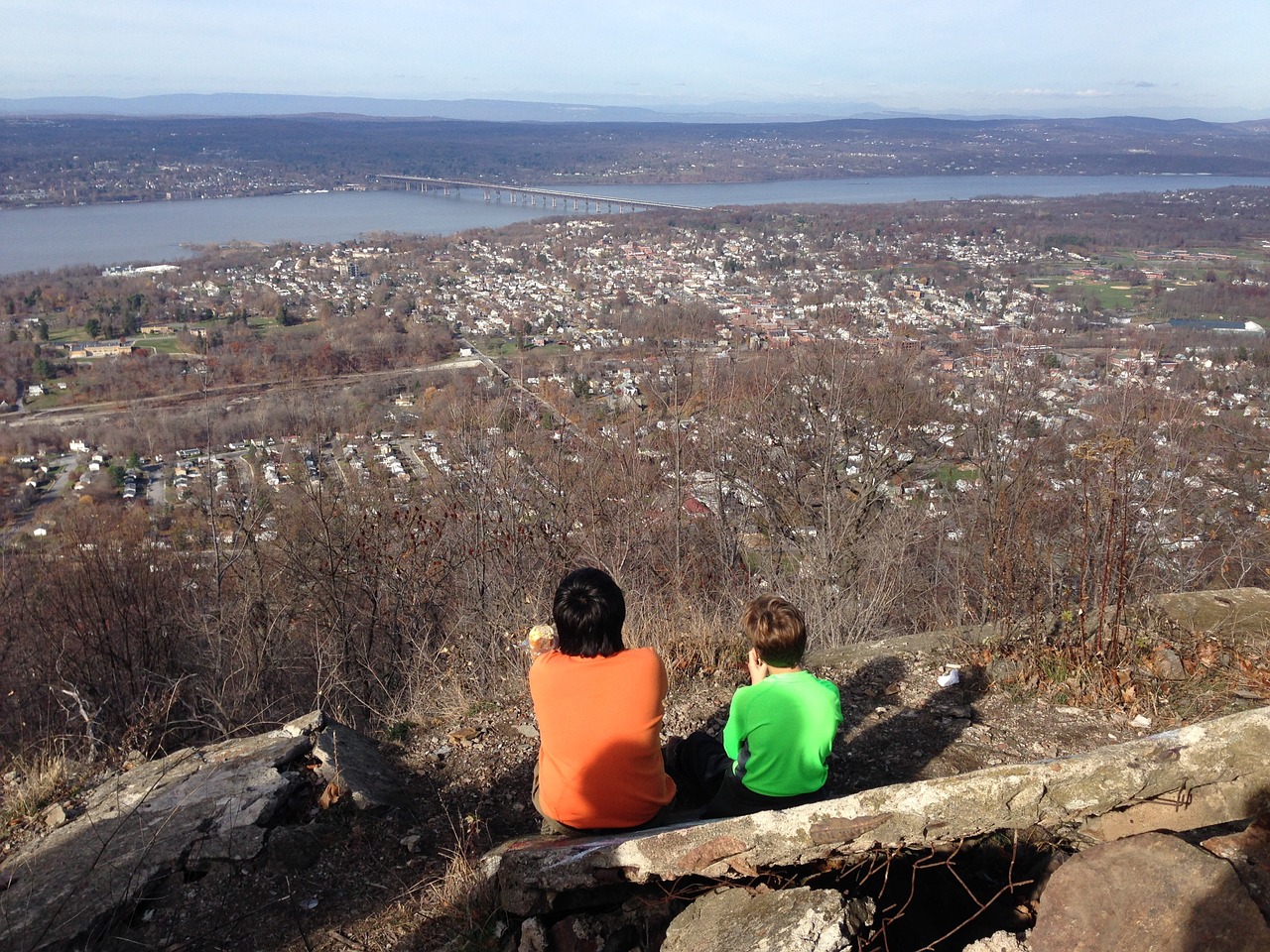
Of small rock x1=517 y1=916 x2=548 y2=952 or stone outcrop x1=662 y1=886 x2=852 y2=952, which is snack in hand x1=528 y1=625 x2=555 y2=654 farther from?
stone outcrop x1=662 y1=886 x2=852 y2=952

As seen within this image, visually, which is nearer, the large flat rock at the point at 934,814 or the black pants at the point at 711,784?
the large flat rock at the point at 934,814

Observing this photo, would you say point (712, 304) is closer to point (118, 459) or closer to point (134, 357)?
point (118, 459)

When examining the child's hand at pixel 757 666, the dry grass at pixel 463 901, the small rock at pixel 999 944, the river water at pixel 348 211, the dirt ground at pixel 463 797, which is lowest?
the dirt ground at pixel 463 797

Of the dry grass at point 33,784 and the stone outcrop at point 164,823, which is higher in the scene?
the stone outcrop at point 164,823

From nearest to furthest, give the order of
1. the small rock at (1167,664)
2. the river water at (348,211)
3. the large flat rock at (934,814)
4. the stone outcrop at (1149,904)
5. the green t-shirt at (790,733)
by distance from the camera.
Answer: the stone outcrop at (1149,904) < the large flat rock at (934,814) < the green t-shirt at (790,733) < the small rock at (1167,664) < the river water at (348,211)

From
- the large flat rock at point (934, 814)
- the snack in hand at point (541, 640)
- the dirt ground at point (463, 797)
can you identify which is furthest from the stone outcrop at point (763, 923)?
the snack in hand at point (541, 640)

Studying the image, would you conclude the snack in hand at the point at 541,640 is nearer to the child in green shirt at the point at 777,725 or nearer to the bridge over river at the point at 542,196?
the child in green shirt at the point at 777,725

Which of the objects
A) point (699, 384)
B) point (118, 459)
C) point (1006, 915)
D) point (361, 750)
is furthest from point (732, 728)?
point (118, 459)
